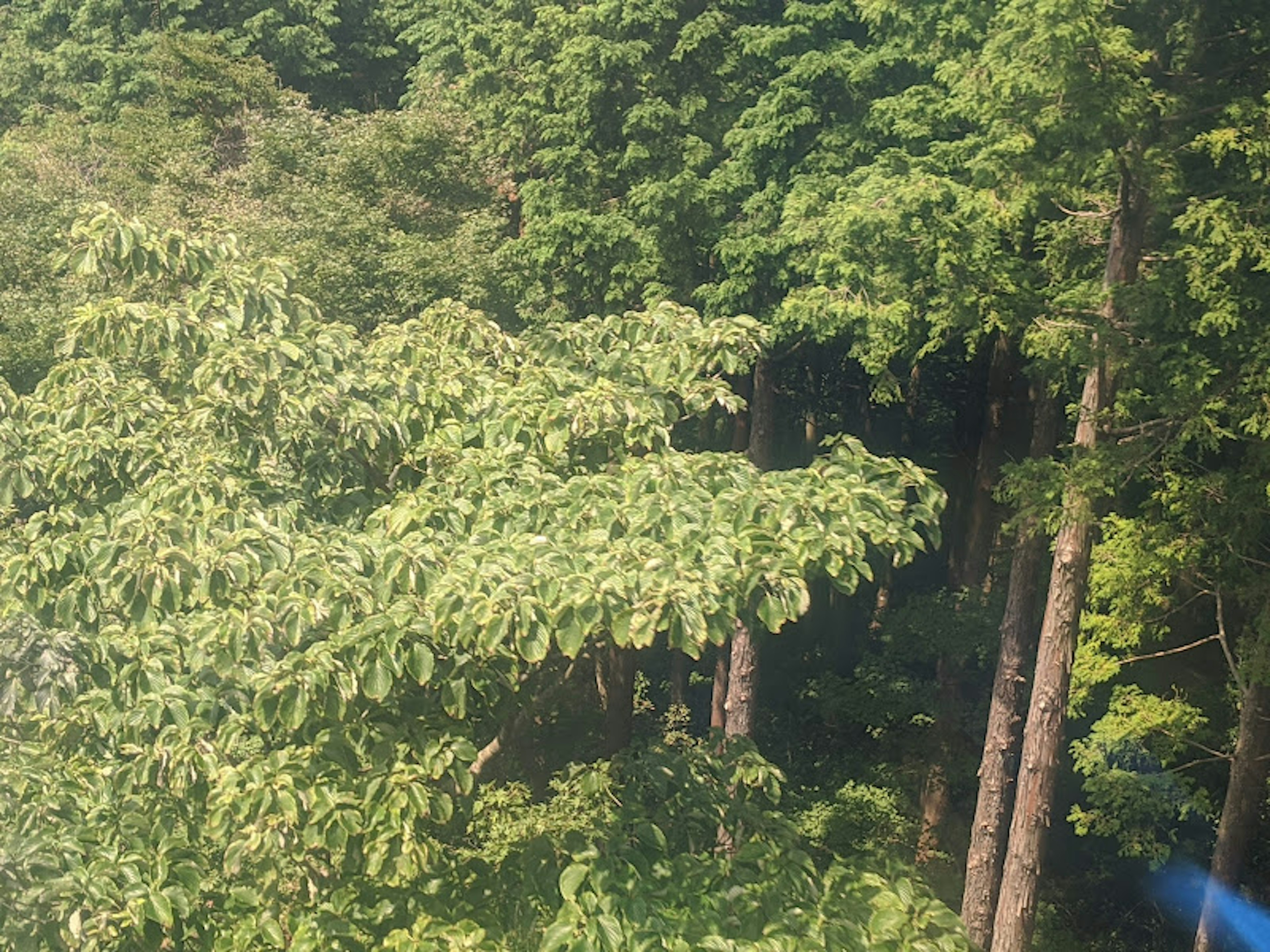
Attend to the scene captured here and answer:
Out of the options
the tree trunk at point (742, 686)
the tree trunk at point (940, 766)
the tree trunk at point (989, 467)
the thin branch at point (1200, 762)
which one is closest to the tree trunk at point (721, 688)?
the tree trunk at point (742, 686)

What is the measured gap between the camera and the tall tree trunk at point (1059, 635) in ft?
38.0

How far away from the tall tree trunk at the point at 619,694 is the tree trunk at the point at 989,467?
739 cm

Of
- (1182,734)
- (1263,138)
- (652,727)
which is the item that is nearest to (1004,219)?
(1263,138)

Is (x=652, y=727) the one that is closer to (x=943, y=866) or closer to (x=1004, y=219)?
(x=943, y=866)

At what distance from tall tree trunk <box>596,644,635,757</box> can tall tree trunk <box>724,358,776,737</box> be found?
3929 millimetres

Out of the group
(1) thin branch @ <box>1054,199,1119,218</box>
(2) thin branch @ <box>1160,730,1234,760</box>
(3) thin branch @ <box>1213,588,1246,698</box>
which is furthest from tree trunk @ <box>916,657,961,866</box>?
(1) thin branch @ <box>1054,199,1119,218</box>

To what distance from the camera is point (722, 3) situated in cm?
1798

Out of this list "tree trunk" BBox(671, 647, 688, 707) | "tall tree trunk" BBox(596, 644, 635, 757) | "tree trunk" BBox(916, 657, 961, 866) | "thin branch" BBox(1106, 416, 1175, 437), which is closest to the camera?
"tall tree trunk" BBox(596, 644, 635, 757)

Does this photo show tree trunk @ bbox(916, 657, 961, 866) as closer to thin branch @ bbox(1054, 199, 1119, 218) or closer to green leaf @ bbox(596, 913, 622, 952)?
thin branch @ bbox(1054, 199, 1119, 218)

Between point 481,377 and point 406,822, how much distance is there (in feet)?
10.8

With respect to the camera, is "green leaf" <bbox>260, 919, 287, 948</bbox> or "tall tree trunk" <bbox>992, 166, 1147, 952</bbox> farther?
"tall tree trunk" <bbox>992, 166, 1147, 952</bbox>

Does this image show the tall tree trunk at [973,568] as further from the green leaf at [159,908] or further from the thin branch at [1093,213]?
the green leaf at [159,908]

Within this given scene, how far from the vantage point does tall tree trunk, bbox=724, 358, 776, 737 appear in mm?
17641

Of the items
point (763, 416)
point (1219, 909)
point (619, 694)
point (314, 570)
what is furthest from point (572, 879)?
point (763, 416)
